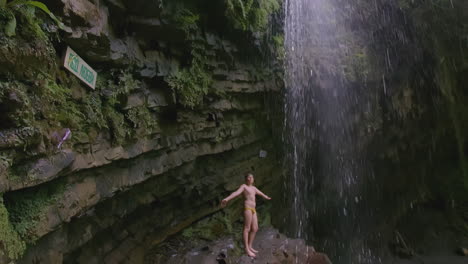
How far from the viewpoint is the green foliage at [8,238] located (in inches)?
79.7

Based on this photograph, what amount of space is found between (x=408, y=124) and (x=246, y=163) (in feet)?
18.1

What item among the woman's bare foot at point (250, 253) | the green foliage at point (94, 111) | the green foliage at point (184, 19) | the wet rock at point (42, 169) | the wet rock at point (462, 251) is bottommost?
the wet rock at point (462, 251)

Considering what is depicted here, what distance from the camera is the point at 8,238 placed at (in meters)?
2.08

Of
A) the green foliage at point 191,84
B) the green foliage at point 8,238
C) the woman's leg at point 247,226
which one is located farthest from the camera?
the woman's leg at point 247,226

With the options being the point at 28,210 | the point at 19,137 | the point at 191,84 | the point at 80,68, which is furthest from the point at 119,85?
the point at 28,210

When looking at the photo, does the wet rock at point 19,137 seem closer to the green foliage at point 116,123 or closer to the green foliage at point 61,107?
the green foliage at point 61,107

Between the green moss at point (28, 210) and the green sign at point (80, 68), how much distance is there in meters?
1.15

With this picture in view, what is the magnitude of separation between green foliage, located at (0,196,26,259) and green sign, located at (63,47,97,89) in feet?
4.40

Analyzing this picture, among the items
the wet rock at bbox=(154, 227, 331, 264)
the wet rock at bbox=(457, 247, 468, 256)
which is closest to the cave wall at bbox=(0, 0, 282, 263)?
the wet rock at bbox=(154, 227, 331, 264)

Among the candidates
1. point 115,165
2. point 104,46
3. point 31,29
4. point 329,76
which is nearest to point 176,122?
point 115,165

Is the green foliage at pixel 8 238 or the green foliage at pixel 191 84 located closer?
the green foliage at pixel 8 238

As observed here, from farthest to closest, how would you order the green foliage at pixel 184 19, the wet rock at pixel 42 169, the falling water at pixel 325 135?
1. the falling water at pixel 325 135
2. the green foliage at pixel 184 19
3. the wet rock at pixel 42 169

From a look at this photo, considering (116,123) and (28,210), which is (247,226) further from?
(28,210)

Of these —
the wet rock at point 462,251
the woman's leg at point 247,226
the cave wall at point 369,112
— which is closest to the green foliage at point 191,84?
the woman's leg at point 247,226
